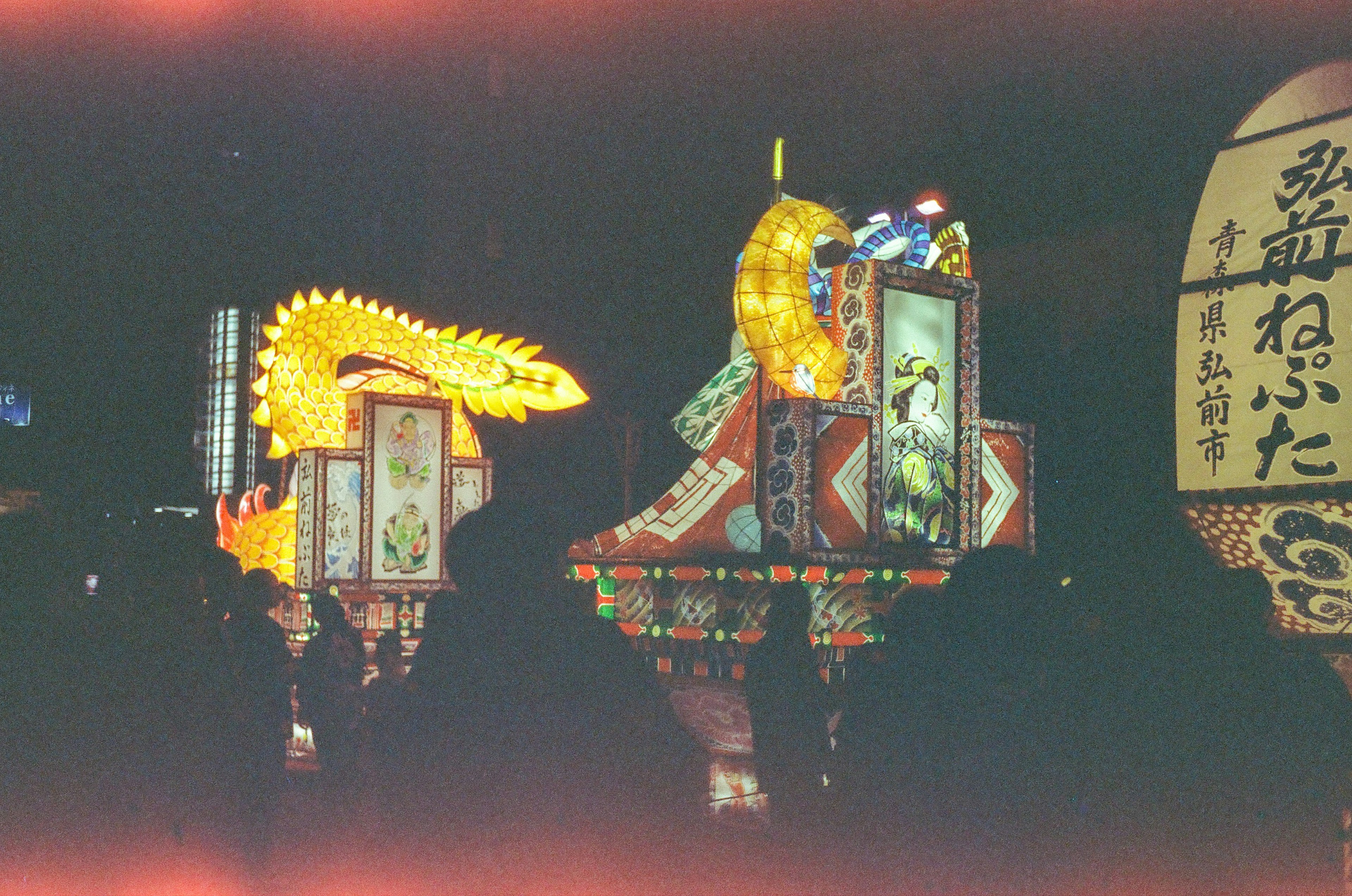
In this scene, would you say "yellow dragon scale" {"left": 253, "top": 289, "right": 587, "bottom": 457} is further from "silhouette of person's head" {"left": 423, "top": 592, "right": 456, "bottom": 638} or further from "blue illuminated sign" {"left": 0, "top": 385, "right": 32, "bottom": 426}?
"silhouette of person's head" {"left": 423, "top": 592, "right": 456, "bottom": 638}

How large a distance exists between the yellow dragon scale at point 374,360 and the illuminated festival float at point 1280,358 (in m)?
6.88

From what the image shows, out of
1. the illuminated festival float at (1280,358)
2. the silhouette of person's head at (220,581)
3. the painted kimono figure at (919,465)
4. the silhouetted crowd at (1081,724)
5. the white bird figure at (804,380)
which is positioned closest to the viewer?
the silhouetted crowd at (1081,724)

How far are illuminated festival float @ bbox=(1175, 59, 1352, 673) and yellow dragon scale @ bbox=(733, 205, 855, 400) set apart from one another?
2.61m

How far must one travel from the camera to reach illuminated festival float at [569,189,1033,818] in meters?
6.89

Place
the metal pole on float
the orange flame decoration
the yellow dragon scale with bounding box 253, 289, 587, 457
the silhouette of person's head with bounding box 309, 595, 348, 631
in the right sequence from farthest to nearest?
the orange flame decoration, the yellow dragon scale with bounding box 253, 289, 587, 457, the metal pole on float, the silhouette of person's head with bounding box 309, 595, 348, 631

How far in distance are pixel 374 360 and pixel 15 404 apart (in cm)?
702

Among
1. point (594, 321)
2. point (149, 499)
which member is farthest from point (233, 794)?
point (149, 499)

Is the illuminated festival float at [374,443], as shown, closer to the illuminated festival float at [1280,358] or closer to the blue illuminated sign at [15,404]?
the blue illuminated sign at [15,404]

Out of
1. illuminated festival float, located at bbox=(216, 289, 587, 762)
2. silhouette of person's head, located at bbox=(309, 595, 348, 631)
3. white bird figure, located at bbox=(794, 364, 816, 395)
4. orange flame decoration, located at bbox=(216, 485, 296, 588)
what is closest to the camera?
silhouette of person's head, located at bbox=(309, 595, 348, 631)

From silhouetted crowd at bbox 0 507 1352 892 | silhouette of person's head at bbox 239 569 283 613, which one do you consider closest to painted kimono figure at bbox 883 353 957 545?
silhouetted crowd at bbox 0 507 1352 892

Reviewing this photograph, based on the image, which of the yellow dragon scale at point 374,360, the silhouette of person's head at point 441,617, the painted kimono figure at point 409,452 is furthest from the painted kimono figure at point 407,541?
the silhouette of person's head at point 441,617

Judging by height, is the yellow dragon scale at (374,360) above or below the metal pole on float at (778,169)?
below

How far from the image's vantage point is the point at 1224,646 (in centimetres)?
278

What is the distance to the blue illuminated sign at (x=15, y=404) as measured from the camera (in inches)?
582
